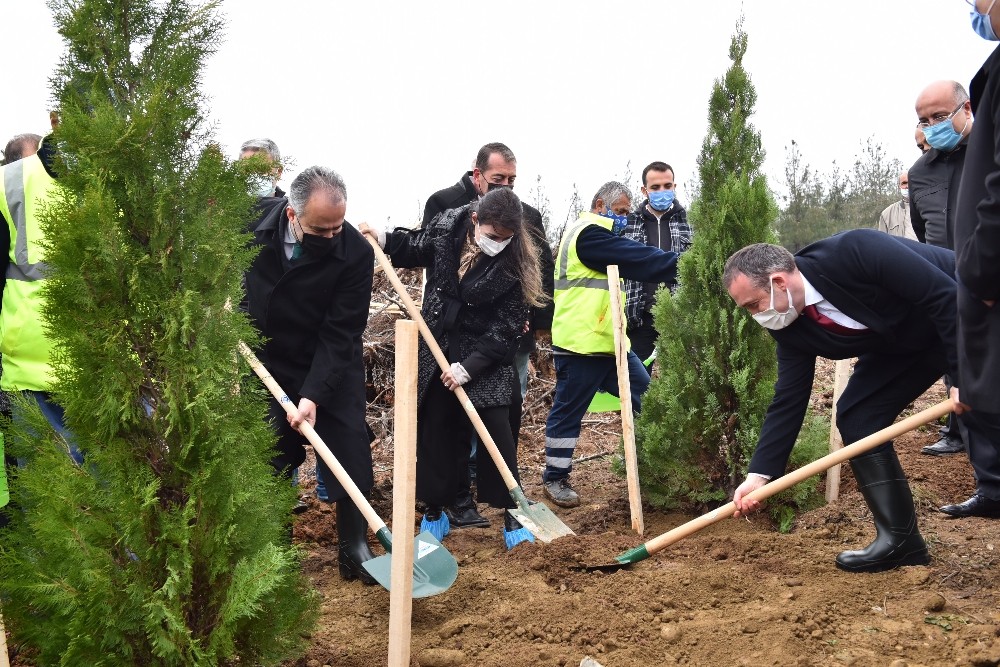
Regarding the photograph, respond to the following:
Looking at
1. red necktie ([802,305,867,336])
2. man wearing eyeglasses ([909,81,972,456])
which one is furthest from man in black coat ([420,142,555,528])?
man wearing eyeglasses ([909,81,972,456])

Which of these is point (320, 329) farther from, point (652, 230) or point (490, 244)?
point (652, 230)

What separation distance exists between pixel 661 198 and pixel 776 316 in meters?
2.99

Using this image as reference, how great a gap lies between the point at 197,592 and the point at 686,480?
3.30 meters

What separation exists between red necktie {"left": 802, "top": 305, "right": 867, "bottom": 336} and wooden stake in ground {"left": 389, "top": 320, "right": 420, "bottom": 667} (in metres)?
1.91

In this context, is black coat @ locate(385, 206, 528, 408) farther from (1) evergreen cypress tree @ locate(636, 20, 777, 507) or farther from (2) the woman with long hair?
(1) evergreen cypress tree @ locate(636, 20, 777, 507)

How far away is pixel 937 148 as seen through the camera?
17.6ft

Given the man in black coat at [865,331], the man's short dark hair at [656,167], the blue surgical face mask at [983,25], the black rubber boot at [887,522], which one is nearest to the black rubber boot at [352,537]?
the man in black coat at [865,331]

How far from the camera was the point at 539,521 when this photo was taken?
4781 millimetres

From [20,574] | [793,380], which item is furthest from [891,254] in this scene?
[20,574]

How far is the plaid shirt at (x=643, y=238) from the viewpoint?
6.58 metres

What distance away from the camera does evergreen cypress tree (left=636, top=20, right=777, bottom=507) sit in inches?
198

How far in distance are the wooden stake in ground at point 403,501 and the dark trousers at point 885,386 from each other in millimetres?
2270

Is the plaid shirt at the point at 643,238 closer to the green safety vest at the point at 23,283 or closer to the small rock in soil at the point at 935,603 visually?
the small rock in soil at the point at 935,603

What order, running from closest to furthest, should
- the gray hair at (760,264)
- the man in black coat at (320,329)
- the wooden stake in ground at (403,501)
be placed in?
the wooden stake in ground at (403,501) < the gray hair at (760,264) < the man in black coat at (320,329)
